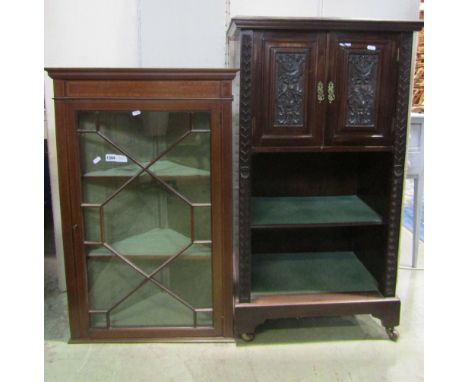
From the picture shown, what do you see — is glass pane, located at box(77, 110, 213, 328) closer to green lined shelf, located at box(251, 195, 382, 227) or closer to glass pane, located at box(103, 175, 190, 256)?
glass pane, located at box(103, 175, 190, 256)

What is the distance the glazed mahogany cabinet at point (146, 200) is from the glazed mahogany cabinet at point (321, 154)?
136 millimetres

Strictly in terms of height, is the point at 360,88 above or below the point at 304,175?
above

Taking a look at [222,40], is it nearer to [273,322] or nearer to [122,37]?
[122,37]

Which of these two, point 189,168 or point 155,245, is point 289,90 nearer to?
point 189,168

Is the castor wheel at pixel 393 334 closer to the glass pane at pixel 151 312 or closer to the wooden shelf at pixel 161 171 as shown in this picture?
the glass pane at pixel 151 312

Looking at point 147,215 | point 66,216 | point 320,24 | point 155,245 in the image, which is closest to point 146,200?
point 147,215

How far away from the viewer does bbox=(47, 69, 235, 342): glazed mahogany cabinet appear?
194cm

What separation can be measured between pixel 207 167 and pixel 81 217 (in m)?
0.67

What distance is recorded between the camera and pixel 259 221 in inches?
82.7

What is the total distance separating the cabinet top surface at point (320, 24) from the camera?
71.9 inches

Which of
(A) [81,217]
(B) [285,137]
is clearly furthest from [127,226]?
Result: (B) [285,137]

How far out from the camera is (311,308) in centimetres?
212

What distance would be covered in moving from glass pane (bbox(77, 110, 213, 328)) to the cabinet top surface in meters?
0.46

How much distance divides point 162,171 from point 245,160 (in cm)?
42
